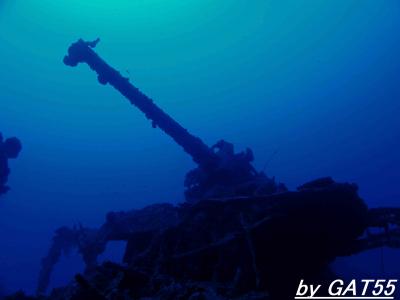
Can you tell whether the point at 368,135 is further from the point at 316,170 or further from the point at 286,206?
the point at 286,206

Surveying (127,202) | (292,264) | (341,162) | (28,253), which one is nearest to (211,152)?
(292,264)

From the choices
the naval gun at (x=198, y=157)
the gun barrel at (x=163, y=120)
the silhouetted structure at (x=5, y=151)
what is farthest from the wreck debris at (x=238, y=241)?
the silhouetted structure at (x=5, y=151)

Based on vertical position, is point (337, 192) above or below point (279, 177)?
below

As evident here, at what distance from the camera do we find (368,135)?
144 m

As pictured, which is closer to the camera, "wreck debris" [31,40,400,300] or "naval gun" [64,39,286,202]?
"wreck debris" [31,40,400,300]

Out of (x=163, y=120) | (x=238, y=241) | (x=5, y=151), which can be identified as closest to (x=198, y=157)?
(x=163, y=120)

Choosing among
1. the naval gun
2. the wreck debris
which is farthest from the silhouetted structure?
the wreck debris

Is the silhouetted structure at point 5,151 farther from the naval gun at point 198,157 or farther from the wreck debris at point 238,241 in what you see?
the wreck debris at point 238,241

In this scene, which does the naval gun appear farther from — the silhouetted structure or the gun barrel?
the silhouetted structure

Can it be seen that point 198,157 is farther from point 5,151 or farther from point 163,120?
point 5,151

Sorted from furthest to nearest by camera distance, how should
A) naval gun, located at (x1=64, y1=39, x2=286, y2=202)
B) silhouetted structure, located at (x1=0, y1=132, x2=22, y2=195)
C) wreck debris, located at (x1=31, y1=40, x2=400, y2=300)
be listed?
1. silhouetted structure, located at (x1=0, y1=132, x2=22, y2=195)
2. naval gun, located at (x1=64, y1=39, x2=286, y2=202)
3. wreck debris, located at (x1=31, y1=40, x2=400, y2=300)

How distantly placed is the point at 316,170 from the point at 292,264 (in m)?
136

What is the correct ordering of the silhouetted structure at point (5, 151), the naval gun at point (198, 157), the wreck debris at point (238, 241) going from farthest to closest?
the silhouetted structure at point (5, 151)
the naval gun at point (198, 157)
the wreck debris at point (238, 241)

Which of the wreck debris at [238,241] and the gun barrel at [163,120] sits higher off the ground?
the gun barrel at [163,120]
